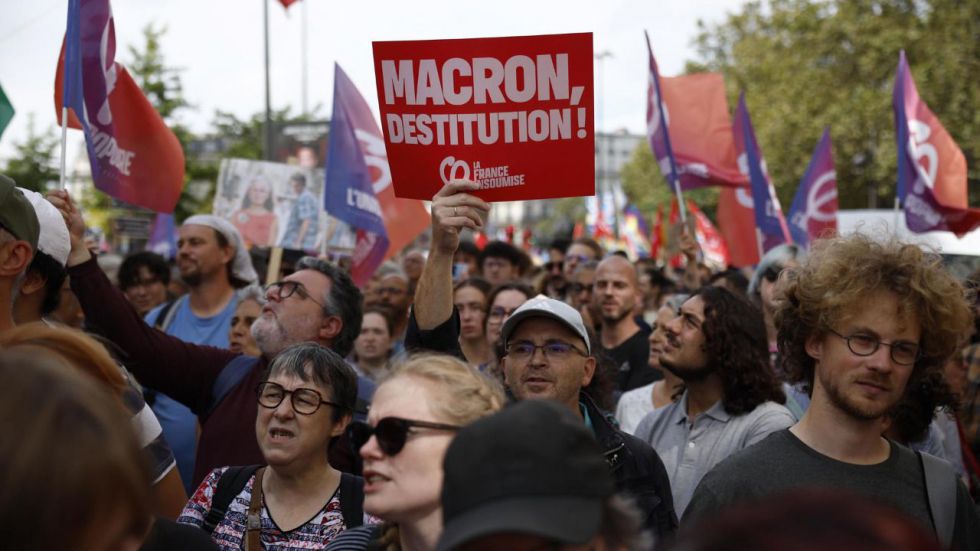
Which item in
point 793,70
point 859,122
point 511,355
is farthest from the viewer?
point 793,70

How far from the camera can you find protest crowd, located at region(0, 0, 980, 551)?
164 centimetres

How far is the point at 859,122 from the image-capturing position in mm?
30703

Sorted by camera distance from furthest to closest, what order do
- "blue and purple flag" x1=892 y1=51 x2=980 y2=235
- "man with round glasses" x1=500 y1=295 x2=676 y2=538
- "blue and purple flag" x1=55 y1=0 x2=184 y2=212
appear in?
"blue and purple flag" x1=892 y1=51 x2=980 y2=235 < "blue and purple flag" x1=55 y1=0 x2=184 y2=212 < "man with round glasses" x1=500 y1=295 x2=676 y2=538

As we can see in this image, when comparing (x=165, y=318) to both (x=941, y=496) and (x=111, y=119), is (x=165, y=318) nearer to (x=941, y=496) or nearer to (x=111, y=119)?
(x=111, y=119)

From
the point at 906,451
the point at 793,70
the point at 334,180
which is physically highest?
the point at 793,70

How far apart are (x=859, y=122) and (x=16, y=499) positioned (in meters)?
31.4

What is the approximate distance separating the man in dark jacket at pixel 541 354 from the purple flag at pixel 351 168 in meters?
4.07

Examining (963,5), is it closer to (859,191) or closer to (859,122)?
(859,122)

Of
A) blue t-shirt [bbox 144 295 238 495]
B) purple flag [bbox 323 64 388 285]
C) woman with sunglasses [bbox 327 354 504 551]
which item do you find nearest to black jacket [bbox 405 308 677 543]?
woman with sunglasses [bbox 327 354 504 551]

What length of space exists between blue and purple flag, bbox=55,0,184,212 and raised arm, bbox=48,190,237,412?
1.39 metres

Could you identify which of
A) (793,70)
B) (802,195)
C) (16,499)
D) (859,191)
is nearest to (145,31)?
(802,195)

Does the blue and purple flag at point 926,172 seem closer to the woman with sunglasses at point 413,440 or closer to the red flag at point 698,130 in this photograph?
the red flag at point 698,130

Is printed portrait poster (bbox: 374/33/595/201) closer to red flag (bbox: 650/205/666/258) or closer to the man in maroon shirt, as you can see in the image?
the man in maroon shirt

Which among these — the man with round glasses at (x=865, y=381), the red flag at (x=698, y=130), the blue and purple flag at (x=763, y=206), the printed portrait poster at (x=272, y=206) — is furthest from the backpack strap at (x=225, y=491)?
the blue and purple flag at (x=763, y=206)
